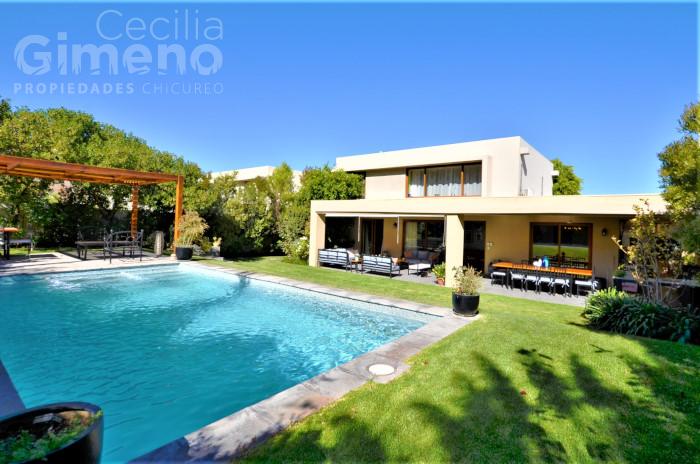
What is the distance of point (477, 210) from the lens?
56.6ft

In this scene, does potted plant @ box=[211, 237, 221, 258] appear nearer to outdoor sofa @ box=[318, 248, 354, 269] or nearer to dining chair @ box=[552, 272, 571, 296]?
outdoor sofa @ box=[318, 248, 354, 269]

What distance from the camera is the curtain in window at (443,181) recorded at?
2352 cm

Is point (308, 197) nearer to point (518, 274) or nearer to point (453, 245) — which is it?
point (453, 245)

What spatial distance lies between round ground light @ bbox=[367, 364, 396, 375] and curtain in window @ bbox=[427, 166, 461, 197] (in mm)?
17836

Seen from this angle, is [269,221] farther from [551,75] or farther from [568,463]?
[568,463]

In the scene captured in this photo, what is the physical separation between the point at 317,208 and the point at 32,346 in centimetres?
1702

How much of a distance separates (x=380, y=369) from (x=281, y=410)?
98.4 inches

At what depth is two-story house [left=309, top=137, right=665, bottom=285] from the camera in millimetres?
16781

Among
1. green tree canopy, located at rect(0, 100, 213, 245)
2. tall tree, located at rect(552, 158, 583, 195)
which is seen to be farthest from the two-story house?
tall tree, located at rect(552, 158, 583, 195)

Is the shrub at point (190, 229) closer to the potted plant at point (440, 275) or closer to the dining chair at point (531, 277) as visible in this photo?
the potted plant at point (440, 275)

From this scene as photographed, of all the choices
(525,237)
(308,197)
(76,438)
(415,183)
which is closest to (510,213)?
(525,237)

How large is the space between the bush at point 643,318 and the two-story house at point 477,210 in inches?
179

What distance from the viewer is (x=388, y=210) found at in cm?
2095

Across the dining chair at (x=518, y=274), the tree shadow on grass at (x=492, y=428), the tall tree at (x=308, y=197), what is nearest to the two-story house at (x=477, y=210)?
the tall tree at (x=308, y=197)
